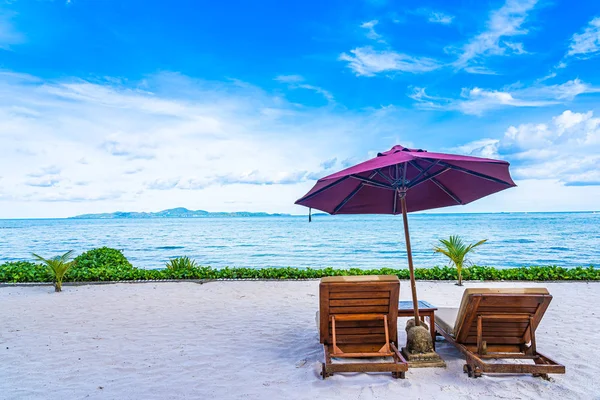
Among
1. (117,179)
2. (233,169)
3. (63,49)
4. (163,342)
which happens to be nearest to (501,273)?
(163,342)

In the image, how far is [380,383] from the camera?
3814 millimetres

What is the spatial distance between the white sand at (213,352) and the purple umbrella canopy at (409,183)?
187 centimetres

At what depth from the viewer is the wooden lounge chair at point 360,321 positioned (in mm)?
3922

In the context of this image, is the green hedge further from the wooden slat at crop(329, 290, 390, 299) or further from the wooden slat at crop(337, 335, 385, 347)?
the wooden slat at crop(329, 290, 390, 299)

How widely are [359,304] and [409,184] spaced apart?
1495 millimetres

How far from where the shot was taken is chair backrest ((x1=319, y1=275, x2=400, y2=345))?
396 centimetres

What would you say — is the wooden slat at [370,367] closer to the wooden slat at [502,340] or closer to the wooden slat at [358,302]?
the wooden slat at [358,302]

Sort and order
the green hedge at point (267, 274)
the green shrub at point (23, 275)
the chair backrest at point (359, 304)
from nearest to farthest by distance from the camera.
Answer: the chair backrest at point (359, 304) → the green hedge at point (267, 274) → the green shrub at point (23, 275)

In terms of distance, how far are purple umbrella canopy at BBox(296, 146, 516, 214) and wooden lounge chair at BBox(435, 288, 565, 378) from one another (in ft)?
3.76

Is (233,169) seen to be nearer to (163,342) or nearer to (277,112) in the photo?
(277,112)

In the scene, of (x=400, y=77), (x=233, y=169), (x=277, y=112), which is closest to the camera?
(x=400, y=77)

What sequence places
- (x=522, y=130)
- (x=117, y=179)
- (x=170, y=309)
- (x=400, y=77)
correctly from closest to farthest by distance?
1. (x=170, y=309)
2. (x=522, y=130)
3. (x=400, y=77)
4. (x=117, y=179)

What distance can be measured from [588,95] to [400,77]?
834 cm

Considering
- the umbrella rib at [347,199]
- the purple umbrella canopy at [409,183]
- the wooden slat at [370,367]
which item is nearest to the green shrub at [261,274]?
the purple umbrella canopy at [409,183]
